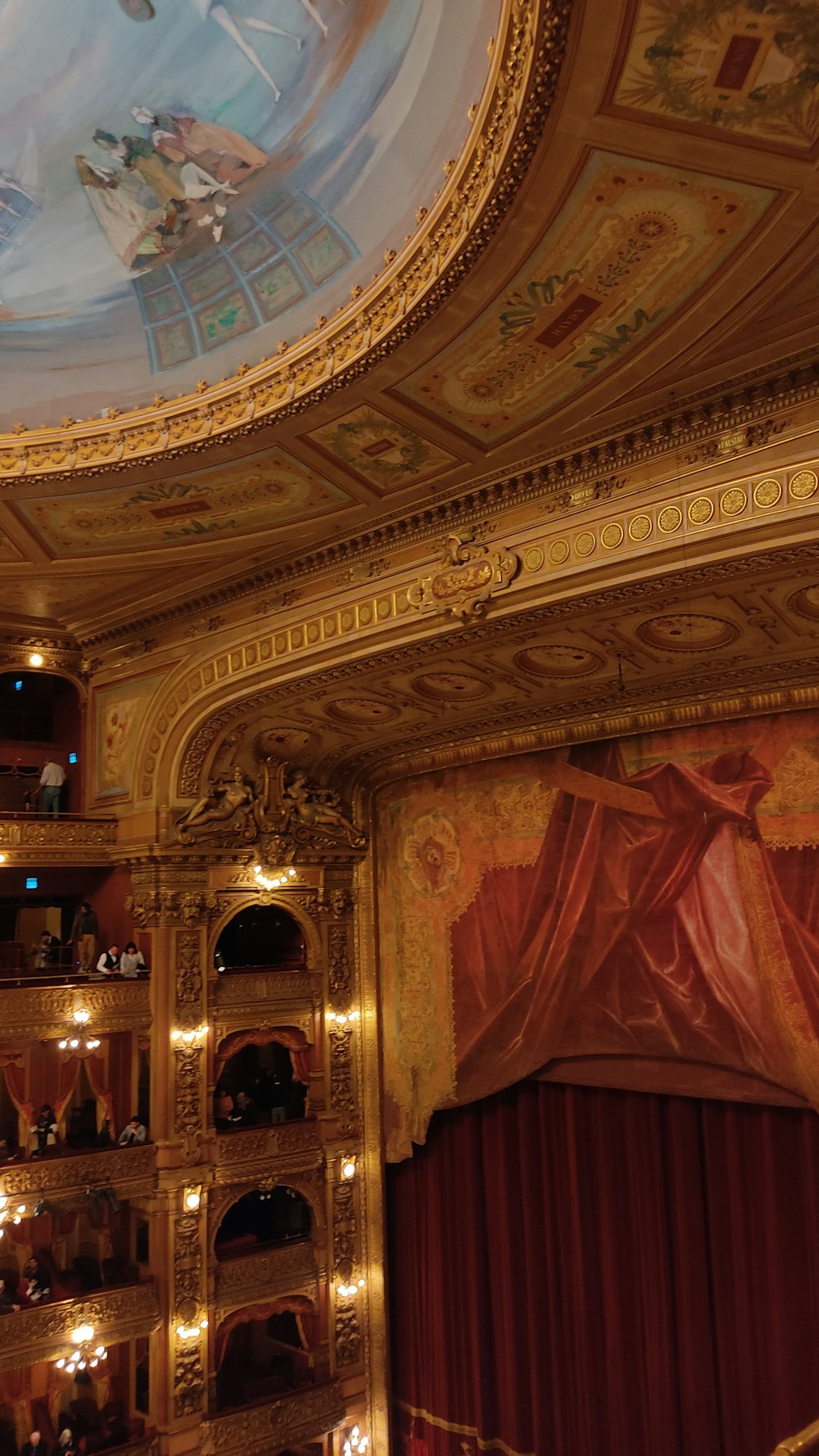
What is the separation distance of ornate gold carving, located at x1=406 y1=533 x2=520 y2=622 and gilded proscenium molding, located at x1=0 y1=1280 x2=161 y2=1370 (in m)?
9.36

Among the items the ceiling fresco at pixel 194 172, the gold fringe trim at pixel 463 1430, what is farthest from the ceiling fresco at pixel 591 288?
the gold fringe trim at pixel 463 1430

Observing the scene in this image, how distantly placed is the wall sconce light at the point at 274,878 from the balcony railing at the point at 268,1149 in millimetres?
3367

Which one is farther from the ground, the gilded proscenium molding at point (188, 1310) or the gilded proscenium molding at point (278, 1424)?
the gilded proscenium molding at point (188, 1310)

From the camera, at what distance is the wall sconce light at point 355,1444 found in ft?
47.7

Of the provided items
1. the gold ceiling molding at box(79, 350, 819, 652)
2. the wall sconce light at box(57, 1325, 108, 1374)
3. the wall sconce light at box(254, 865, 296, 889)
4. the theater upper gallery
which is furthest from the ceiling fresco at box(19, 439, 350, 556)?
the wall sconce light at box(57, 1325, 108, 1374)

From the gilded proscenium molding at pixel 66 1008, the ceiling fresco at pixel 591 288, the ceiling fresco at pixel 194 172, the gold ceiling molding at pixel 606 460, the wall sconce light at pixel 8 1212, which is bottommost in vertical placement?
the wall sconce light at pixel 8 1212

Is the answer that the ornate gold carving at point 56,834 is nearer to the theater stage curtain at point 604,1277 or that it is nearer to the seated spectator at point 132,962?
the seated spectator at point 132,962

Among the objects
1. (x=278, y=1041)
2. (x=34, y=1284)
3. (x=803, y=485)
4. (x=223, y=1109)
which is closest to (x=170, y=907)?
(x=278, y=1041)

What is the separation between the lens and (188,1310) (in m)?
13.7

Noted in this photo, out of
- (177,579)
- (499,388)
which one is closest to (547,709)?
(177,579)

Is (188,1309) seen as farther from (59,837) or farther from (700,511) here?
(700,511)

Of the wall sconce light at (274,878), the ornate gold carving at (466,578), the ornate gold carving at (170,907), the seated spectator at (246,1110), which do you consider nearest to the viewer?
the ornate gold carving at (466,578)

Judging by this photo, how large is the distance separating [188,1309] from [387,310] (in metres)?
12.4

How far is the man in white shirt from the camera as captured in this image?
16.0 m
